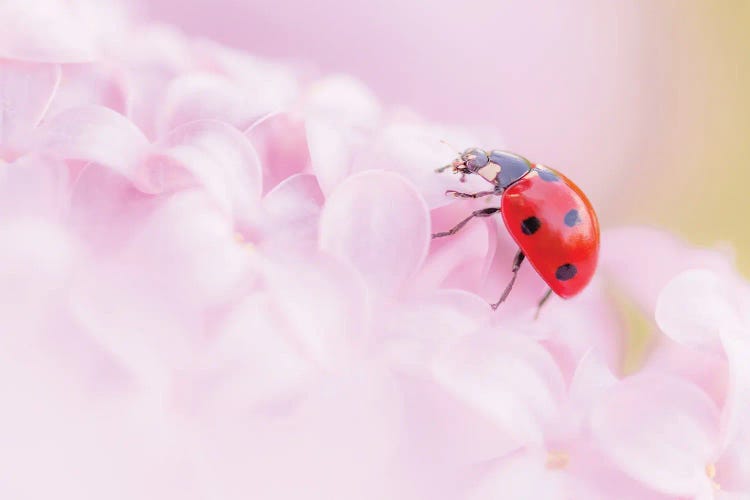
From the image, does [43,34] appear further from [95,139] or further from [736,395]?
[736,395]

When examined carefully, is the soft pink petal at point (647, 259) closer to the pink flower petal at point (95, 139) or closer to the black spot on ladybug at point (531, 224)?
the black spot on ladybug at point (531, 224)

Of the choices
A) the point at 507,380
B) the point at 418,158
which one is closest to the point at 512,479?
the point at 507,380

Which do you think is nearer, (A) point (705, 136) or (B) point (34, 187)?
(B) point (34, 187)

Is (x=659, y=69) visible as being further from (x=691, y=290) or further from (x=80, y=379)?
(x=80, y=379)

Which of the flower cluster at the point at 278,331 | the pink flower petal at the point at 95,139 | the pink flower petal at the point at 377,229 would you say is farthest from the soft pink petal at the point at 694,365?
the pink flower petal at the point at 95,139

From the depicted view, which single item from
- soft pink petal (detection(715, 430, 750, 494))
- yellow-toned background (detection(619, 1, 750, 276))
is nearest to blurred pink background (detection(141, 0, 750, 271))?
yellow-toned background (detection(619, 1, 750, 276))

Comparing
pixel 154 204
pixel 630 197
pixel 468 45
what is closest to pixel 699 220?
pixel 630 197

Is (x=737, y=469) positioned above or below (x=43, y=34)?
below
